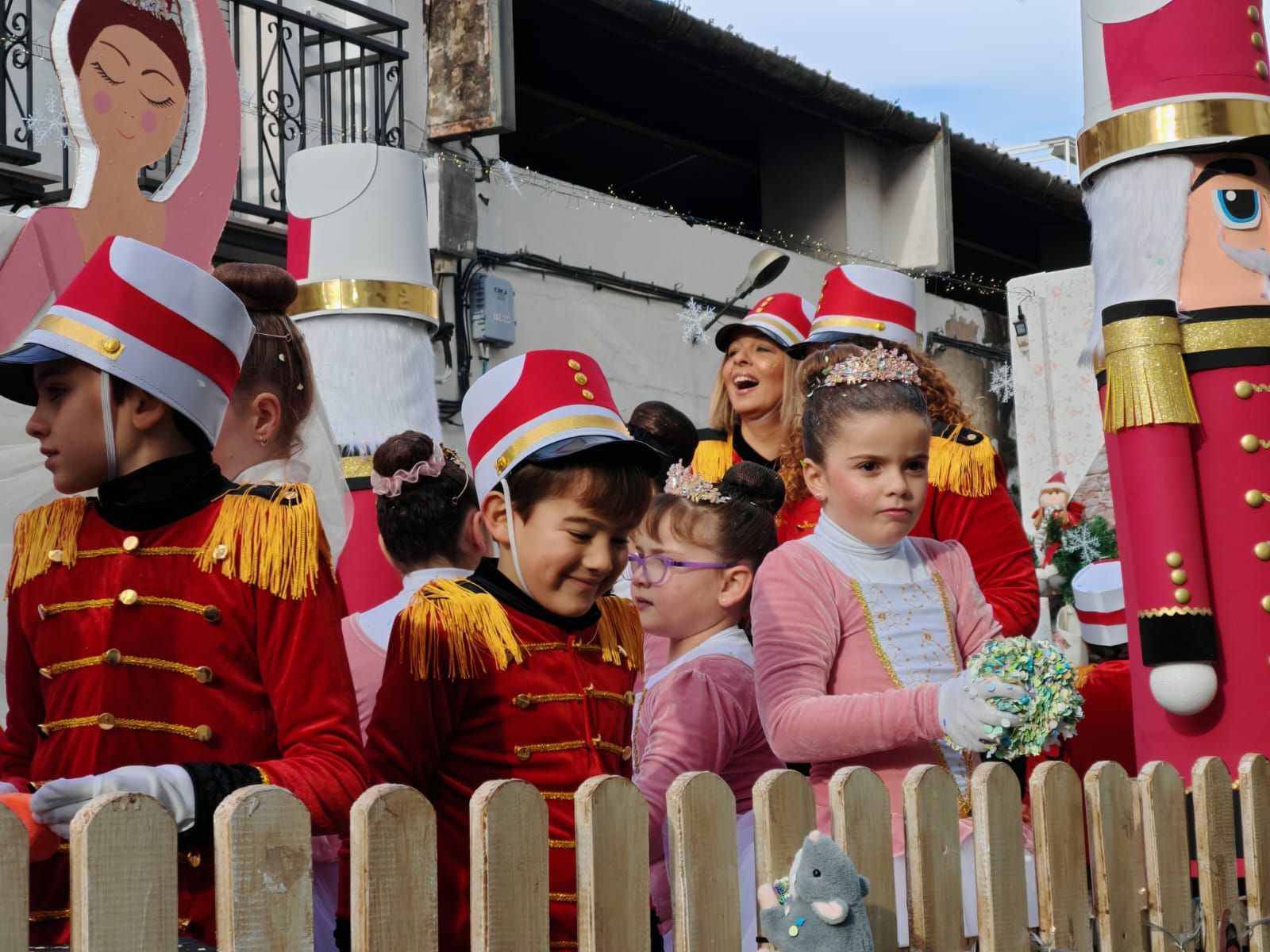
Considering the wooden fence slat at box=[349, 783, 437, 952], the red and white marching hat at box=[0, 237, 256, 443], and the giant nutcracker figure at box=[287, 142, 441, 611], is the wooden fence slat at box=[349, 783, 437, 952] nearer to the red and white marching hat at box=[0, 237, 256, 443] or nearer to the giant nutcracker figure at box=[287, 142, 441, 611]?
the red and white marching hat at box=[0, 237, 256, 443]

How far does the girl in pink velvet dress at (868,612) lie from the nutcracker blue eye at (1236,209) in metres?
1.08

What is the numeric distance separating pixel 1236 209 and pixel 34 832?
10.3 feet

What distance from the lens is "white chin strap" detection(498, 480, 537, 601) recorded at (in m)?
2.72

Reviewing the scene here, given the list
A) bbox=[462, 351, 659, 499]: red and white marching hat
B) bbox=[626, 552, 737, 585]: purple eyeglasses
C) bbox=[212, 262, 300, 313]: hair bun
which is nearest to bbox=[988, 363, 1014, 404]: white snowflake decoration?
bbox=[626, 552, 737, 585]: purple eyeglasses

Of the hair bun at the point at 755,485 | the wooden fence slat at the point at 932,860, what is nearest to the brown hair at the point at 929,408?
the hair bun at the point at 755,485

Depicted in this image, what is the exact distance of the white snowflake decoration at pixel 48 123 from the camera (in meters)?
8.09

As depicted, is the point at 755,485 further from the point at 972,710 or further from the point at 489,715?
the point at 489,715

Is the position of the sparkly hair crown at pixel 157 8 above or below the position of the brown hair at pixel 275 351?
above

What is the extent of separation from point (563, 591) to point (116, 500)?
2.37ft

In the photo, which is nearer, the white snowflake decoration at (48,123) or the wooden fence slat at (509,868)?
the wooden fence slat at (509,868)

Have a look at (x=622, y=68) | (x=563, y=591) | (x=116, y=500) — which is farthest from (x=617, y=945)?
(x=622, y=68)

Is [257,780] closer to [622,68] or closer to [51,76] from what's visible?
[51,76]

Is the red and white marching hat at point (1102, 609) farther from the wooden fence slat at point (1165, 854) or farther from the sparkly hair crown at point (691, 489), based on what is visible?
the wooden fence slat at point (1165, 854)

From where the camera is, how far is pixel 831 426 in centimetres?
328
